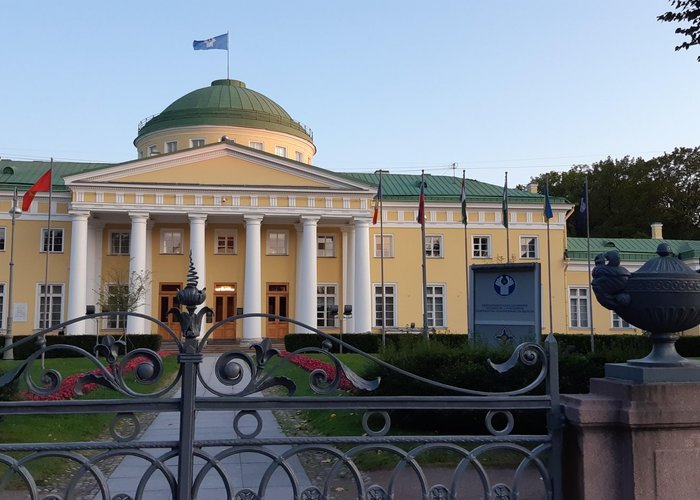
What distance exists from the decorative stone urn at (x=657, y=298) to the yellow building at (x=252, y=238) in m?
32.4

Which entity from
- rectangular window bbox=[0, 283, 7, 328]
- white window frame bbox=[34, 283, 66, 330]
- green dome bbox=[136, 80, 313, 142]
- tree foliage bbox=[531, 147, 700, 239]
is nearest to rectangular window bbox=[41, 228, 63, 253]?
white window frame bbox=[34, 283, 66, 330]

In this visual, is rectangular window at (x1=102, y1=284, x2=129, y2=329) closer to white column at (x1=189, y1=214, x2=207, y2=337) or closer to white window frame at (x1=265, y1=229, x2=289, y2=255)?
white column at (x1=189, y1=214, x2=207, y2=337)

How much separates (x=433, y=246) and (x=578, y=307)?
10.3m

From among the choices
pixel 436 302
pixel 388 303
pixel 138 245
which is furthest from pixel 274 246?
pixel 436 302

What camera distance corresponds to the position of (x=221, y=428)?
10.6 m

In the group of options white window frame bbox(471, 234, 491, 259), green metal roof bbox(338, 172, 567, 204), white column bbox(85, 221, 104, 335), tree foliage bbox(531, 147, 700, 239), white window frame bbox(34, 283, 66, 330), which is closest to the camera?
white window frame bbox(34, 283, 66, 330)

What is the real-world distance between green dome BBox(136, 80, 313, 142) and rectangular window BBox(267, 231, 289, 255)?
344 inches

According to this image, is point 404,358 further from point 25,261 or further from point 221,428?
point 25,261

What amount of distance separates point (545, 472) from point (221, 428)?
25.6 ft

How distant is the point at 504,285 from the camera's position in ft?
43.0

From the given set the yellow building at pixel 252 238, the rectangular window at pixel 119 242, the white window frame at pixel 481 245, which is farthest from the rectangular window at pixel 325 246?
the rectangular window at pixel 119 242

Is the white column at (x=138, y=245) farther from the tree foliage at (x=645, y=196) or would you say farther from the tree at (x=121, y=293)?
the tree foliage at (x=645, y=196)

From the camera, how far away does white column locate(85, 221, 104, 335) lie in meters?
37.4

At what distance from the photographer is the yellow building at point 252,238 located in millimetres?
36188
